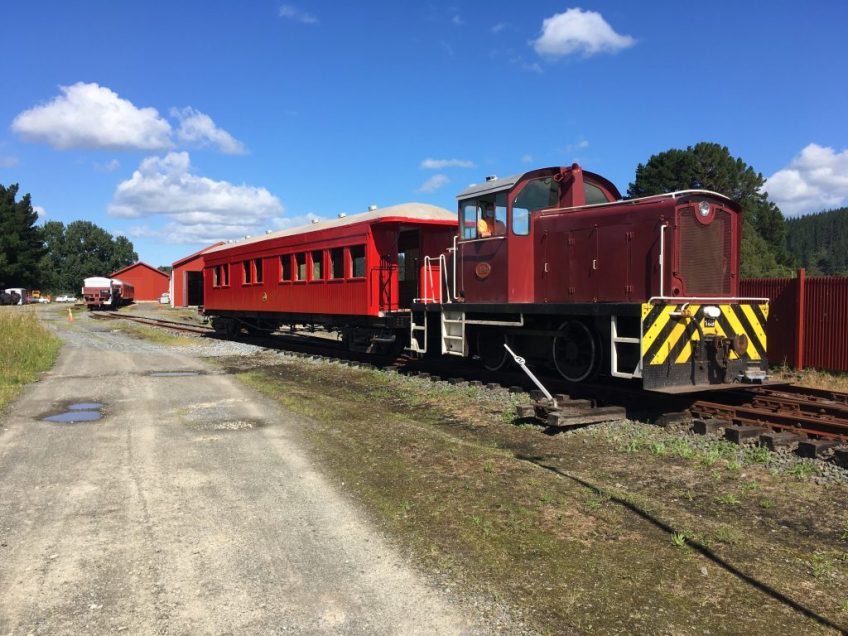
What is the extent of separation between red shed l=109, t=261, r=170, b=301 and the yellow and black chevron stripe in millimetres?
82740

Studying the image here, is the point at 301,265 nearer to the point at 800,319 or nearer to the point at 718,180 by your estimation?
the point at 800,319

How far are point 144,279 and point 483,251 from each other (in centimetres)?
8104

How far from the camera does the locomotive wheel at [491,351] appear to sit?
36.7ft

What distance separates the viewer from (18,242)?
69312mm

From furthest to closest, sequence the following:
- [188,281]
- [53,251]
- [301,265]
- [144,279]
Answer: [53,251] → [144,279] → [188,281] → [301,265]

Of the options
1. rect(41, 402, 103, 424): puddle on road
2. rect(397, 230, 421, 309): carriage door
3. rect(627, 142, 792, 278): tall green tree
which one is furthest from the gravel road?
rect(627, 142, 792, 278): tall green tree

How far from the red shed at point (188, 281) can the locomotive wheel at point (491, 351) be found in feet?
85.8

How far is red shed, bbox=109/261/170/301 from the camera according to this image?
80.8 m

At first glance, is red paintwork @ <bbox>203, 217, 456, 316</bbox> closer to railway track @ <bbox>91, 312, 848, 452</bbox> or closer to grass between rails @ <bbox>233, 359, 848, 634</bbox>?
railway track @ <bbox>91, 312, 848, 452</bbox>

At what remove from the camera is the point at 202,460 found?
247 inches

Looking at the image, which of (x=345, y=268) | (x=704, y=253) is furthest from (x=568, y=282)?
(x=345, y=268)

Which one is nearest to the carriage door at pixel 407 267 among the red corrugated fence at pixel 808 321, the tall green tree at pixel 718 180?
the red corrugated fence at pixel 808 321

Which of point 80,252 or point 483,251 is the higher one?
point 80,252

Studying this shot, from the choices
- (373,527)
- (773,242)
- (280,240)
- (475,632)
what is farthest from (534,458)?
(773,242)
